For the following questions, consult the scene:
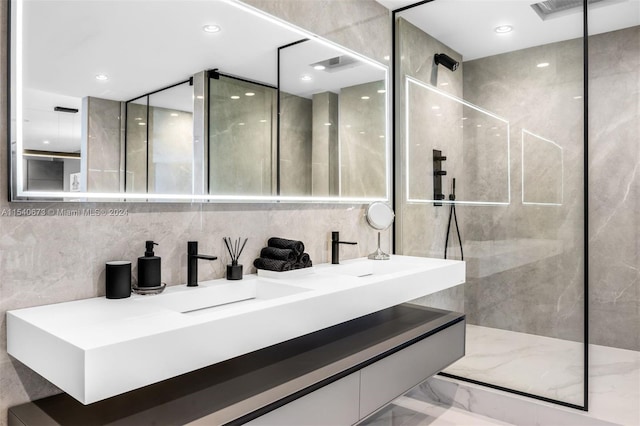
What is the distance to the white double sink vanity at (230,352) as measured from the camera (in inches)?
42.2

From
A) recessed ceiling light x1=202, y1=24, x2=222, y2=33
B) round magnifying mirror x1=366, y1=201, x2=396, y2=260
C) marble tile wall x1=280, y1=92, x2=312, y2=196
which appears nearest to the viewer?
recessed ceiling light x1=202, y1=24, x2=222, y2=33

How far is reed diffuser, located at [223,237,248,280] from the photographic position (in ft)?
6.17

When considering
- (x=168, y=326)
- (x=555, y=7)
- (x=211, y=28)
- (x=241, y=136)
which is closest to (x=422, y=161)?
(x=555, y=7)

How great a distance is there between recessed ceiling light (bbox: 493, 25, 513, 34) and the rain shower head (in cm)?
28

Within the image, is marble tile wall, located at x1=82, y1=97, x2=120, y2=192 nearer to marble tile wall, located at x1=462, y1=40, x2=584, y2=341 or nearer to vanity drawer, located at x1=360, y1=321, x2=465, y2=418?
vanity drawer, located at x1=360, y1=321, x2=465, y2=418

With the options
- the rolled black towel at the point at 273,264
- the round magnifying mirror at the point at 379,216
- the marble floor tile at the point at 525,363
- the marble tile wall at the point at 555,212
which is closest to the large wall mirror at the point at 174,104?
the round magnifying mirror at the point at 379,216

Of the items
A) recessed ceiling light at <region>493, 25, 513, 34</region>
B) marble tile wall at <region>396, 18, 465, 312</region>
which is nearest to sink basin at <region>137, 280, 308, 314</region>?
marble tile wall at <region>396, 18, 465, 312</region>

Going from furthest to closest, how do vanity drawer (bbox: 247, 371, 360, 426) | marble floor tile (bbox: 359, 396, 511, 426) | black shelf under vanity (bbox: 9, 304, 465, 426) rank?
1. marble floor tile (bbox: 359, 396, 511, 426)
2. vanity drawer (bbox: 247, 371, 360, 426)
3. black shelf under vanity (bbox: 9, 304, 465, 426)

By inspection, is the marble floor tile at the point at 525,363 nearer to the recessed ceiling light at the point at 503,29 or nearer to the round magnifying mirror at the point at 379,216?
the round magnifying mirror at the point at 379,216

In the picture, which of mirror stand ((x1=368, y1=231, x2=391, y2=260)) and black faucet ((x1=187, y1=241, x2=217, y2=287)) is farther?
mirror stand ((x1=368, y1=231, x2=391, y2=260))

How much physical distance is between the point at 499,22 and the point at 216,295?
2.27 metres

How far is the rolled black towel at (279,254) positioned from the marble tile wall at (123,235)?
0.24 feet

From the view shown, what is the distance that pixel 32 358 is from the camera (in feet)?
3.86

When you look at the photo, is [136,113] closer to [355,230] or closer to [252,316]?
[252,316]
